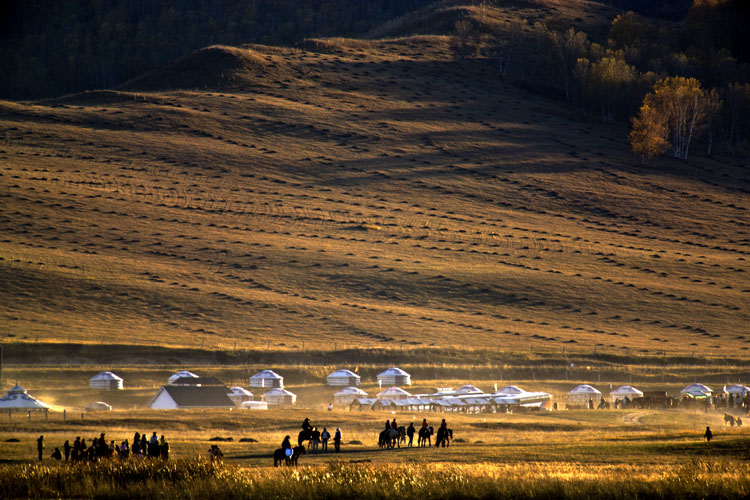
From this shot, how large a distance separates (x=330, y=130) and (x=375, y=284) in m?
58.6

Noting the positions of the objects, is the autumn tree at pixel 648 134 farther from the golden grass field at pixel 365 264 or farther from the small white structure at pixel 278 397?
the small white structure at pixel 278 397

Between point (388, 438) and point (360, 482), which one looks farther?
point (388, 438)

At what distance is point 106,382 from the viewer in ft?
241

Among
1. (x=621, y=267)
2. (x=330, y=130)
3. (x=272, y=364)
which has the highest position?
(x=330, y=130)

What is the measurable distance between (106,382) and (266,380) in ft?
44.3

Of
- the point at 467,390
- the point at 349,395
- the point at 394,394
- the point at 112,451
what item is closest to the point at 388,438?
the point at 112,451

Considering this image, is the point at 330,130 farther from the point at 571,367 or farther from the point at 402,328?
the point at 571,367

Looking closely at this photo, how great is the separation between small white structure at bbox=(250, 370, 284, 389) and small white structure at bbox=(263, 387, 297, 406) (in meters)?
2.73

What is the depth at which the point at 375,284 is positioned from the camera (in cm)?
10744

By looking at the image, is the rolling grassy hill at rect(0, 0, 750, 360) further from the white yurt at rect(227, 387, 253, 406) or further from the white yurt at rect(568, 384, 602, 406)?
the white yurt at rect(568, 384, 602, 406)

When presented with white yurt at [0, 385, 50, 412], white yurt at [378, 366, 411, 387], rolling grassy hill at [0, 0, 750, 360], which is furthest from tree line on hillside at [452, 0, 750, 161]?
white yurt at [0, 385, 50, 412]

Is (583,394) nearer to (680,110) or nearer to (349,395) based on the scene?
(349,395)

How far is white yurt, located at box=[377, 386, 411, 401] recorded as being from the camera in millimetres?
74688

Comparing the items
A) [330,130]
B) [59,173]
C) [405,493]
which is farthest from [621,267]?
[405,493]
